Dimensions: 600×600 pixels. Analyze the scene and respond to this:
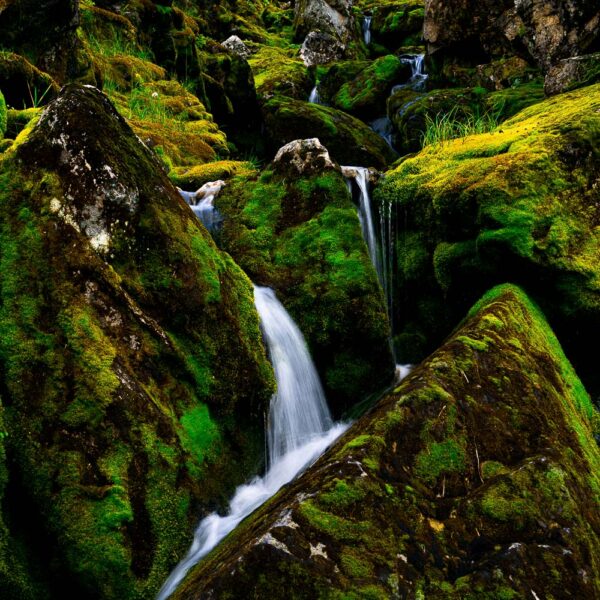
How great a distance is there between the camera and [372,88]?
55.9ft

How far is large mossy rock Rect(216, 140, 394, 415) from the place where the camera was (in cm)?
550

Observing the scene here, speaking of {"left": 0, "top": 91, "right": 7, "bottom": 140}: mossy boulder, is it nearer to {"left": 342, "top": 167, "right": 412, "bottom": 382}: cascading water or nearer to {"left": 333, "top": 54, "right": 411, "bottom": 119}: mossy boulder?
{"left": 342, "top": 167, "right": 412, "bottom": 382}: cascading water

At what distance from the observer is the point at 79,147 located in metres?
4.09

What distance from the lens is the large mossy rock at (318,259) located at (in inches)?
217

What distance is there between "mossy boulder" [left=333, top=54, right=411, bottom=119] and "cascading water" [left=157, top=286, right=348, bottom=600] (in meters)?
13.0

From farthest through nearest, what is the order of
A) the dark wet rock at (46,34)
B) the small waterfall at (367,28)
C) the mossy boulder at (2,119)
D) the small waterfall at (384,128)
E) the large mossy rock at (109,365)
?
the small waterfall at (367,28) → the small waterfall at (384,128) → the dark wet rock at (46,34) → the mossy boulder at (2,119) → the large mossy rock at (109,365)

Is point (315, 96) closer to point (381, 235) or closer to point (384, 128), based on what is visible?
point (384, 128)

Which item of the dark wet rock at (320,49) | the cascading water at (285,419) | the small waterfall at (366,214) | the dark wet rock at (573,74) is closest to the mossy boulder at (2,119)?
the cascading water at (285,419)

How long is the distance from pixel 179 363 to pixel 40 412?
3.47 feet

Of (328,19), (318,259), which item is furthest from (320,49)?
(318,259)

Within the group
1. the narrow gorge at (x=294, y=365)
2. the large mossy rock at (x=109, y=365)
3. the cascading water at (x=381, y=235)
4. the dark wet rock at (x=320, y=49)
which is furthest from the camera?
the dark wet rock at (x=320, y=49)

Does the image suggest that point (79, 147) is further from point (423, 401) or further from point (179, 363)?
point (423, 401)

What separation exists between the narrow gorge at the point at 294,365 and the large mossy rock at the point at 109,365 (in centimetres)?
2

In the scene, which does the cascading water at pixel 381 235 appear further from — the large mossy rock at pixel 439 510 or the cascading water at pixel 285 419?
the large mossy rock at pixel 439 510
